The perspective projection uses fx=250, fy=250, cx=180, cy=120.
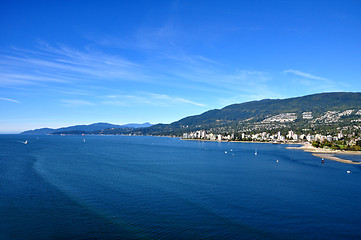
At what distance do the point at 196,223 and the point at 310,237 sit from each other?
8.52 metres

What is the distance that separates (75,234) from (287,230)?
1611 cm

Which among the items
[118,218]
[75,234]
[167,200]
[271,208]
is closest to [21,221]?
[75,234]

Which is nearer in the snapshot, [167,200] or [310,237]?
[310,237]

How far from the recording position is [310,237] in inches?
722

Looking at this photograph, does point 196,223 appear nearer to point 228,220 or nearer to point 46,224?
point 228,220

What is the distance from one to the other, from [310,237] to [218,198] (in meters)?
10.9

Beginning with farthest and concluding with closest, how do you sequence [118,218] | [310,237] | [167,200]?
[167,200]
[118,218]
[310,237]

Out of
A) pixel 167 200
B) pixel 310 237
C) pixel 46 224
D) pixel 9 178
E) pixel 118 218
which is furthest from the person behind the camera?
pixel 9 178

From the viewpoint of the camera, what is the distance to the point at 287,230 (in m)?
19.5

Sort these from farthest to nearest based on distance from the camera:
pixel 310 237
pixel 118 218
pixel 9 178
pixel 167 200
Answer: pixel 9 178
pixel 167 200
pixel 118 218
pixel 310 237

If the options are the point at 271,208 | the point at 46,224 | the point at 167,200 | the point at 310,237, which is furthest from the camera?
the point at 167,200

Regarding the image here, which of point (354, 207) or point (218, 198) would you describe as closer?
point (354, 207)

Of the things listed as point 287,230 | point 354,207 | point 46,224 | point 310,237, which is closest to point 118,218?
point 46,224

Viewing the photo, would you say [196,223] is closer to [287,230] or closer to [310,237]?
[287,230]
